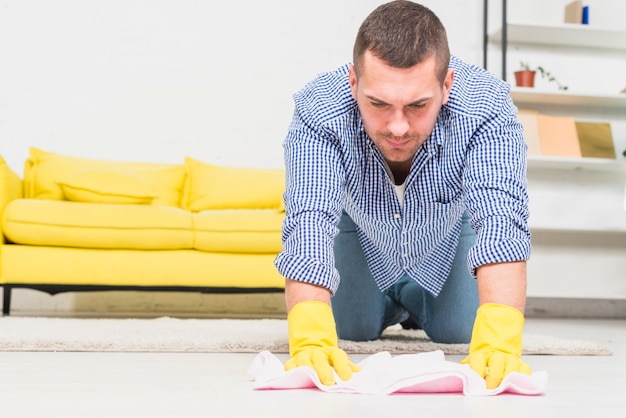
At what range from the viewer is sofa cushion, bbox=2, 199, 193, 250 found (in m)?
3.00

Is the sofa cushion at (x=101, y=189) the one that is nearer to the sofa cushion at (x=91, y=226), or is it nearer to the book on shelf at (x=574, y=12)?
the sofa cushion at (x=91, y=226)

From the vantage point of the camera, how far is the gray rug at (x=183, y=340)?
1942 mm

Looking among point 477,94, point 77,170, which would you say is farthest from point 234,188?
point 477,94

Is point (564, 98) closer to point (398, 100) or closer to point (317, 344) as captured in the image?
point (398, 100)

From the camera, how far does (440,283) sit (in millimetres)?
2027

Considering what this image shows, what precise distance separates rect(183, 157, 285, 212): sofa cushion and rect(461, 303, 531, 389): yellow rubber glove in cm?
228

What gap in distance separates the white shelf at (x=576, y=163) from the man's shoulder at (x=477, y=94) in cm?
Answer: 226

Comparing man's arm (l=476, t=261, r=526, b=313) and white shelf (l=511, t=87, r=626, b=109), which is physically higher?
white shelf (l=511, t=87, r=626, b=109)

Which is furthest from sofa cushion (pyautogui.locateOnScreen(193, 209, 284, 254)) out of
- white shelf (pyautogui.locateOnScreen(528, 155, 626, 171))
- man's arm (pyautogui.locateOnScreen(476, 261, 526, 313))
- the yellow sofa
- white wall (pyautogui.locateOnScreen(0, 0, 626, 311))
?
man's arm (pyautogui.locateOnScreen(476, 261, 526, 313))

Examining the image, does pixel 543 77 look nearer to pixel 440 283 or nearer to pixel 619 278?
pixel 619 278

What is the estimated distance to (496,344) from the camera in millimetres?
1318

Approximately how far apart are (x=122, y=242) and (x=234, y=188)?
0.78m

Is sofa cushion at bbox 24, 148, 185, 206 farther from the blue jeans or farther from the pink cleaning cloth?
the pink cleaning cloth

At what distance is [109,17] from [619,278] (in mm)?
2925
